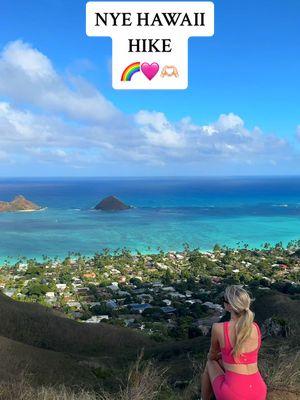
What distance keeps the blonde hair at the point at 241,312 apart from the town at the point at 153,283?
67.0 feet

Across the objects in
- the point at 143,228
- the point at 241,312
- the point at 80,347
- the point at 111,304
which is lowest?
the point at 111,304

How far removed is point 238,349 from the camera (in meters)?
3.23

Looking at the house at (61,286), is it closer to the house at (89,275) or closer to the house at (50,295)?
the house at (50,295)

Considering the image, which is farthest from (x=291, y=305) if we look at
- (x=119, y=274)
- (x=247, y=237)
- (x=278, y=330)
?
(x=247, y=237)

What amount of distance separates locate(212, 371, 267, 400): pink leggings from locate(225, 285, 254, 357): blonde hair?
0.85 feet

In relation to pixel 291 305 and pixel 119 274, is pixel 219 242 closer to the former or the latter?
pixel 119 274

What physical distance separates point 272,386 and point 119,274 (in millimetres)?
40597

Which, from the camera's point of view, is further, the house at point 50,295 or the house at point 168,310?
the house at point 50,295

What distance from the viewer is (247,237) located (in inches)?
2736

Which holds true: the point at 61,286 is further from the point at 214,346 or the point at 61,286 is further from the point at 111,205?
the point at 111,205

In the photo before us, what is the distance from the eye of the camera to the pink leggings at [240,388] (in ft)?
10.8

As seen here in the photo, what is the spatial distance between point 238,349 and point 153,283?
38.3 m

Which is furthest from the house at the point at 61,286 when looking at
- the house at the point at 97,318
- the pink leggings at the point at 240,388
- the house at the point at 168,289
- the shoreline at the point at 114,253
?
the pink leggings at the point at 240,388

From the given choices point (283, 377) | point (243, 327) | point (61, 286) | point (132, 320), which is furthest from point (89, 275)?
point (243, 327)
